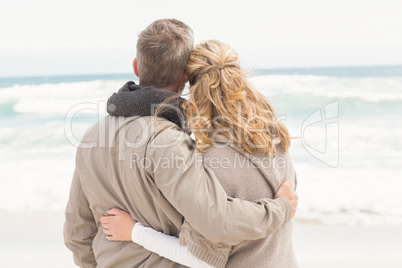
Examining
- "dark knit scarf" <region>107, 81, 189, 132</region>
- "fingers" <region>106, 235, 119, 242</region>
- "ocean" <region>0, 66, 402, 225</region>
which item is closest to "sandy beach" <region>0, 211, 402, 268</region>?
"ocean" <region>0, 66, 402, 225</region>

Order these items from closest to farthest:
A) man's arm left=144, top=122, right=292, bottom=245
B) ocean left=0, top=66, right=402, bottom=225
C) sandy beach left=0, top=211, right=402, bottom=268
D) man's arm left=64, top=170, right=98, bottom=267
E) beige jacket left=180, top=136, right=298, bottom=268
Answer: man's arm left=144, top=122, right=292, bottom=245, beige jacket left=180, top=136, right=298, bottom=268, man's arm left=64, top=170, right=98, bottom=267, sandy beach left=0, top=211, right=402, bottom=268, ocean left=0, top=66, right=402, bottom=225

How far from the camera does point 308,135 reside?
8.33m

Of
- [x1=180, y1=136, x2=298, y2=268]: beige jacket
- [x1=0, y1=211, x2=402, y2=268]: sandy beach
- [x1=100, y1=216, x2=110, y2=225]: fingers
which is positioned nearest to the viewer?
[x1=180, y1=136, x2=298, y2=268]: beige jacket

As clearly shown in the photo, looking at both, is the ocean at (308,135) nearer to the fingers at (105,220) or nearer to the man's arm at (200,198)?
the man's arm at (200,198)

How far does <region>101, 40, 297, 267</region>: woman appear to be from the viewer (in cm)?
175

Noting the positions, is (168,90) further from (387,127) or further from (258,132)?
(387,127)

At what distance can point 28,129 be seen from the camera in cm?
933

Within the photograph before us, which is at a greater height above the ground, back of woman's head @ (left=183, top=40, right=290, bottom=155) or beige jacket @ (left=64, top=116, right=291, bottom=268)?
back of woman's head @ (left=183, top=40, right=290, bottom=155)

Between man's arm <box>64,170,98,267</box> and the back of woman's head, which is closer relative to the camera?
the back of woman's head

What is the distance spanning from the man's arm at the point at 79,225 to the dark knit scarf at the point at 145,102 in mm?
329

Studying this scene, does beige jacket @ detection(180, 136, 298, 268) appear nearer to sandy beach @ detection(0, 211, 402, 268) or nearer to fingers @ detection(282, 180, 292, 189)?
fingers @ detection(282, 180, 292, 189)

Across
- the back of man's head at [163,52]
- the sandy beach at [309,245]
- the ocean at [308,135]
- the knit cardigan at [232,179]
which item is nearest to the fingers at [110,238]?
the knit cardigan at [232,179]

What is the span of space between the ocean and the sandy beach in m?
0.32

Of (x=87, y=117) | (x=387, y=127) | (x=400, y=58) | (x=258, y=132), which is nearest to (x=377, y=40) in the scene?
(x=400, y=58)
